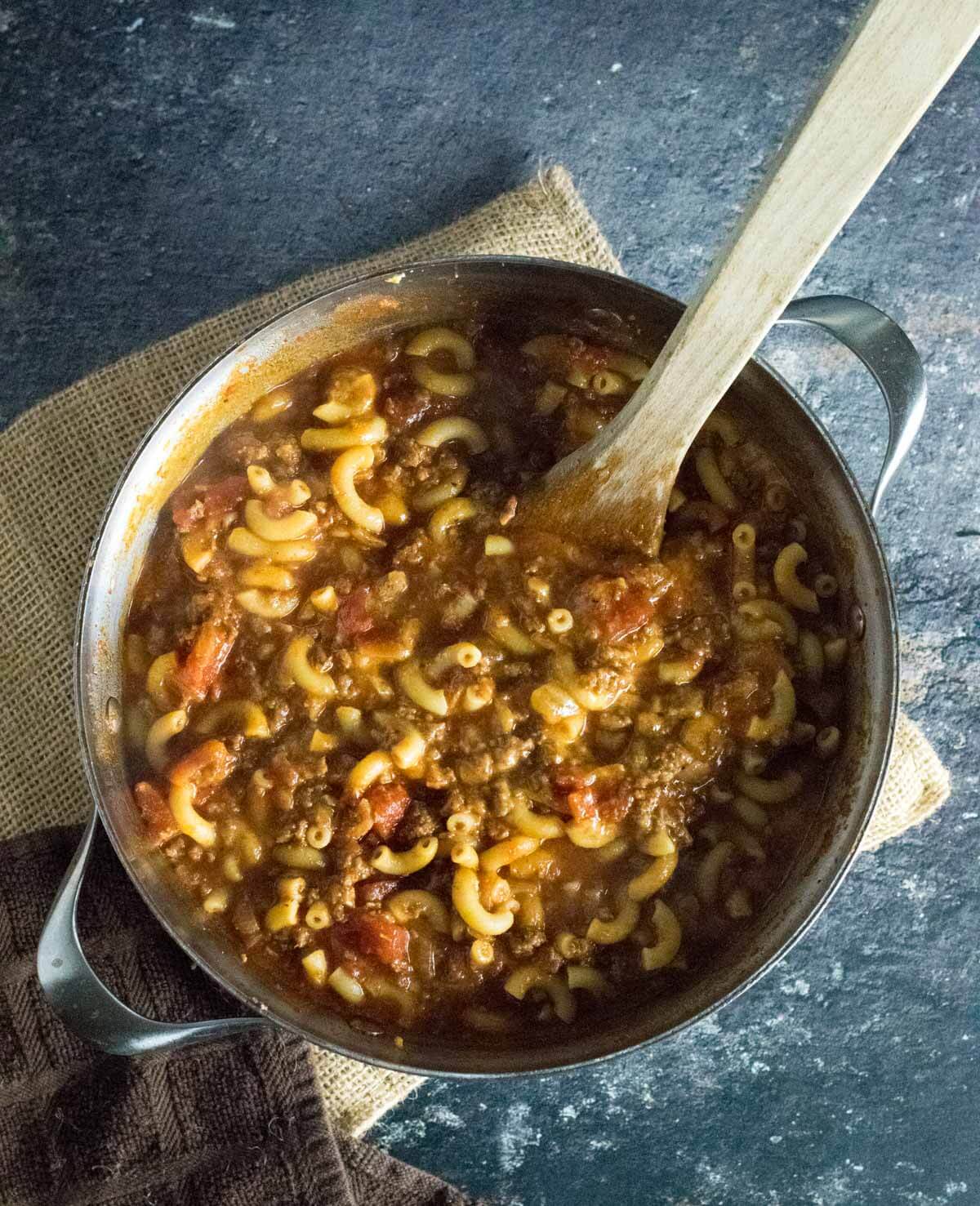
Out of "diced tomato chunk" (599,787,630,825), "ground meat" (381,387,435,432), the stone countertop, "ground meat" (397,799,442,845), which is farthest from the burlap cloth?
"diced tomato chunk" (599,787,630,825)

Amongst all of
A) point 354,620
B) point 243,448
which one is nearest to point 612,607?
point 354,620

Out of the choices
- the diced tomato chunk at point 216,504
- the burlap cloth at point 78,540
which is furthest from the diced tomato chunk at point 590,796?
the diced tomato chunk at point 216,504

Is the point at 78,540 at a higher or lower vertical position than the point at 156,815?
higher

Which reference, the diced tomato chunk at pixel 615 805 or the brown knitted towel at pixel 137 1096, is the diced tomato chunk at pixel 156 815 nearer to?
the brown knitted towel at pixel 137 1096

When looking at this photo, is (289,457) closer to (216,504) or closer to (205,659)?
(216,504)

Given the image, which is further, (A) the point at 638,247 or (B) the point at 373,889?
(A) the point at 638,247

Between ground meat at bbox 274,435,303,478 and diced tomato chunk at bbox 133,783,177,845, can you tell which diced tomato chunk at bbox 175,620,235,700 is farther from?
ground meat at bbox 274,435,303,478
